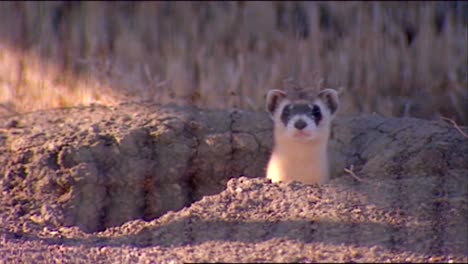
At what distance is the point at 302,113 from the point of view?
5.45 metres

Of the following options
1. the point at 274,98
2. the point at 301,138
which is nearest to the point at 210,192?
the point at 274,98

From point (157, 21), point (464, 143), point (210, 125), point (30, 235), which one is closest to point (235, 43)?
point (157, 21)

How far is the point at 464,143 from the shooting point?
5676 mm

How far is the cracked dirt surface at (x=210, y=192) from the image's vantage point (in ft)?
13.3

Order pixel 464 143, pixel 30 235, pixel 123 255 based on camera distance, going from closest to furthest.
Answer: pixel 123 255, pixel 30 235, pixel 464 143

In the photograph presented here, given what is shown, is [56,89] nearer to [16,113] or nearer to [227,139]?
[16,113]

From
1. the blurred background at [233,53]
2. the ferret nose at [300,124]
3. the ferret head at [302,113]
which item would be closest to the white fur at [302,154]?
the ferret head at [302,113]

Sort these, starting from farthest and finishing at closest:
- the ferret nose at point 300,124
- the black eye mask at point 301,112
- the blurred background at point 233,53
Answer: the blurred background at point 233,53 < the black eye mask at point 301,112 < the ferret nose at point 300,124

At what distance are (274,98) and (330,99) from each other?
35cm

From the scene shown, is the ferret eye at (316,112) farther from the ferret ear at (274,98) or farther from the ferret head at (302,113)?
the ferret ear at (274,98)

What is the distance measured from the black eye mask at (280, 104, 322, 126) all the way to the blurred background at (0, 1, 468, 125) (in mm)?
1339

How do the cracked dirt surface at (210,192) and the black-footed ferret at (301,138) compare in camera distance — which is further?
the black-footed ferret at (301,138)

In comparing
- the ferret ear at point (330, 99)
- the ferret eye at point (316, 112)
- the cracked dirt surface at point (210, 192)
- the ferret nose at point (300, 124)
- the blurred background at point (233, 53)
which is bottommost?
the cracked dirt surface at point (210, 192)

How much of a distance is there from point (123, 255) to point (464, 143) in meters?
2.43
